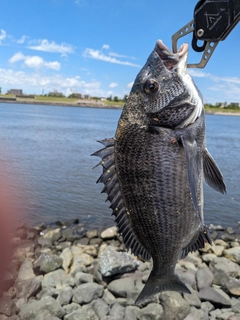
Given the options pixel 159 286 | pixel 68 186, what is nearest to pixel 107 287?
pixel 159 286

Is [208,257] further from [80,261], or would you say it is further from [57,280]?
[57,280]

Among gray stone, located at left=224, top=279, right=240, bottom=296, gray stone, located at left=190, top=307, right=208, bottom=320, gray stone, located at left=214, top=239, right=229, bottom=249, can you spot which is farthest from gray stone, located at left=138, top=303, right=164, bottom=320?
gray stone, located at left=214, top=239, right=229, bottom=249

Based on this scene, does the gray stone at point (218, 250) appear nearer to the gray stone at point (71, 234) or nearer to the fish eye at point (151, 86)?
the gray stone at point (71, 234)

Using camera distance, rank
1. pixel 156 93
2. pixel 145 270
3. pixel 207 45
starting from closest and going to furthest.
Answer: pixel 207 45, pixel 156 93, pixel 145 270

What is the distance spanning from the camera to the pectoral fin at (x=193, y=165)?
7.97 feet

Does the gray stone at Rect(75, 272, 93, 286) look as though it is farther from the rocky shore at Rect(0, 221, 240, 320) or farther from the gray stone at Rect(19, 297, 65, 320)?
the gray stone at Rect(19, 297, 65, 320)

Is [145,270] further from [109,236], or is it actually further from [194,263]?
[109,236]

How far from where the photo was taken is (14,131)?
31750mm

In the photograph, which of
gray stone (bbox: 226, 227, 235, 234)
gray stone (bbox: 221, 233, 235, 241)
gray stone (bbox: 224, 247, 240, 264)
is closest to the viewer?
gray stone (bbox: 224, 247, 240, 264)

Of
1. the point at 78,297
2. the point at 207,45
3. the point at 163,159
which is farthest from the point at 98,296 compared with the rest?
the point at 207,45

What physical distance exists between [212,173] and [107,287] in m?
5.04

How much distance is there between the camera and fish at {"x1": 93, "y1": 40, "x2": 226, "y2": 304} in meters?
2.58

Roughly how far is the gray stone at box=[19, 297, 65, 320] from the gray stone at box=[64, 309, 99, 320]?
7.4 inches

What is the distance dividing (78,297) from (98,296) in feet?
1.23
